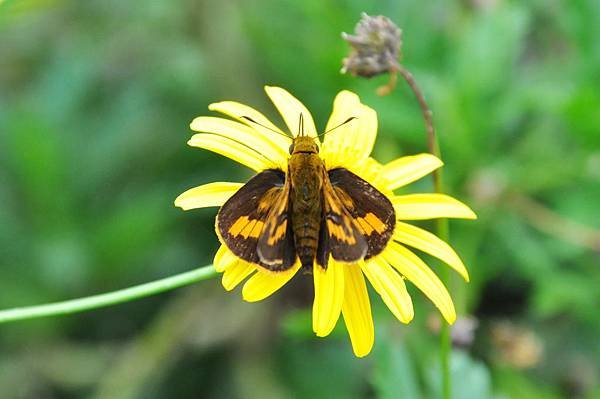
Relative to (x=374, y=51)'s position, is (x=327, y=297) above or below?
below

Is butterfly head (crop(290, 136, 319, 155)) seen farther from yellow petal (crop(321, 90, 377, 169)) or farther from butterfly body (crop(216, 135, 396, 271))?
yellow petal (crop(321, 90, 377, 169))

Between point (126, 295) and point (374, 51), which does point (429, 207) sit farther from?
point (126, 295)

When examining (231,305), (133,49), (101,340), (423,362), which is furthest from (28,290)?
(423,362)

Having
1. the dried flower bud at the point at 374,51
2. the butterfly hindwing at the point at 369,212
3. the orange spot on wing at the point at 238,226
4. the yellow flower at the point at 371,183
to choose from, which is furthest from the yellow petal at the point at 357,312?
the dried flower bud at the point at 374,51

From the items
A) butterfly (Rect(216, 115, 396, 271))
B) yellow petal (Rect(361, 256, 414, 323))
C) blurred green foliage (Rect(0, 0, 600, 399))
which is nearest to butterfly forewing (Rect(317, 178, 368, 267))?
butterfly (Rect(216, 115, 396, 271))

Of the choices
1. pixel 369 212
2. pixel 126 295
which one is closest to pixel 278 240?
pixel 369 212

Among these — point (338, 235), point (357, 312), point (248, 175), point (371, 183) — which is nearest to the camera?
point (338, 235)
